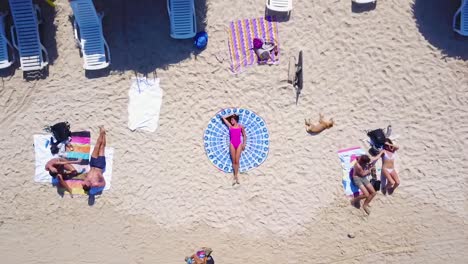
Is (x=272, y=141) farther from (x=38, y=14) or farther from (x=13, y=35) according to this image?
(x=13, y=35)

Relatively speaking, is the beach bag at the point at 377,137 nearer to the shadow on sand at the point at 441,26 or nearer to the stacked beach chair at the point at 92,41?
the shadow on sand at the point at 441,26

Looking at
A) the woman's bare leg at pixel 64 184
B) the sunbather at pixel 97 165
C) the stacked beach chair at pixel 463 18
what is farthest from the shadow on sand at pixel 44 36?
the stacked beach chair at pixel 463 18

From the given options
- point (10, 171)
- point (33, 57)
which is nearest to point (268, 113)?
point (33, 57)

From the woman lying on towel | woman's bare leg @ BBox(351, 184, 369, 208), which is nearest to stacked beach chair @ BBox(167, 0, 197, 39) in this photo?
the woman lying on towel

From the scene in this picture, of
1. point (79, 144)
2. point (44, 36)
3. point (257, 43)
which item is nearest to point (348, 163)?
point (257, 43)

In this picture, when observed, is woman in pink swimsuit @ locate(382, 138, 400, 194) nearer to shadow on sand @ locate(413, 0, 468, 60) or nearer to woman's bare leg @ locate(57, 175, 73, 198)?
shadow on sand @ locate(413, 0, 468, 60)

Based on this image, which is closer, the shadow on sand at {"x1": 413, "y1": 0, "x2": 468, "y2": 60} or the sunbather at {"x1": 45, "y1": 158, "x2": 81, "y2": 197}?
the sunbather at {"x1": 45, "y1": 158, "x2": 81, "y2": 197}
